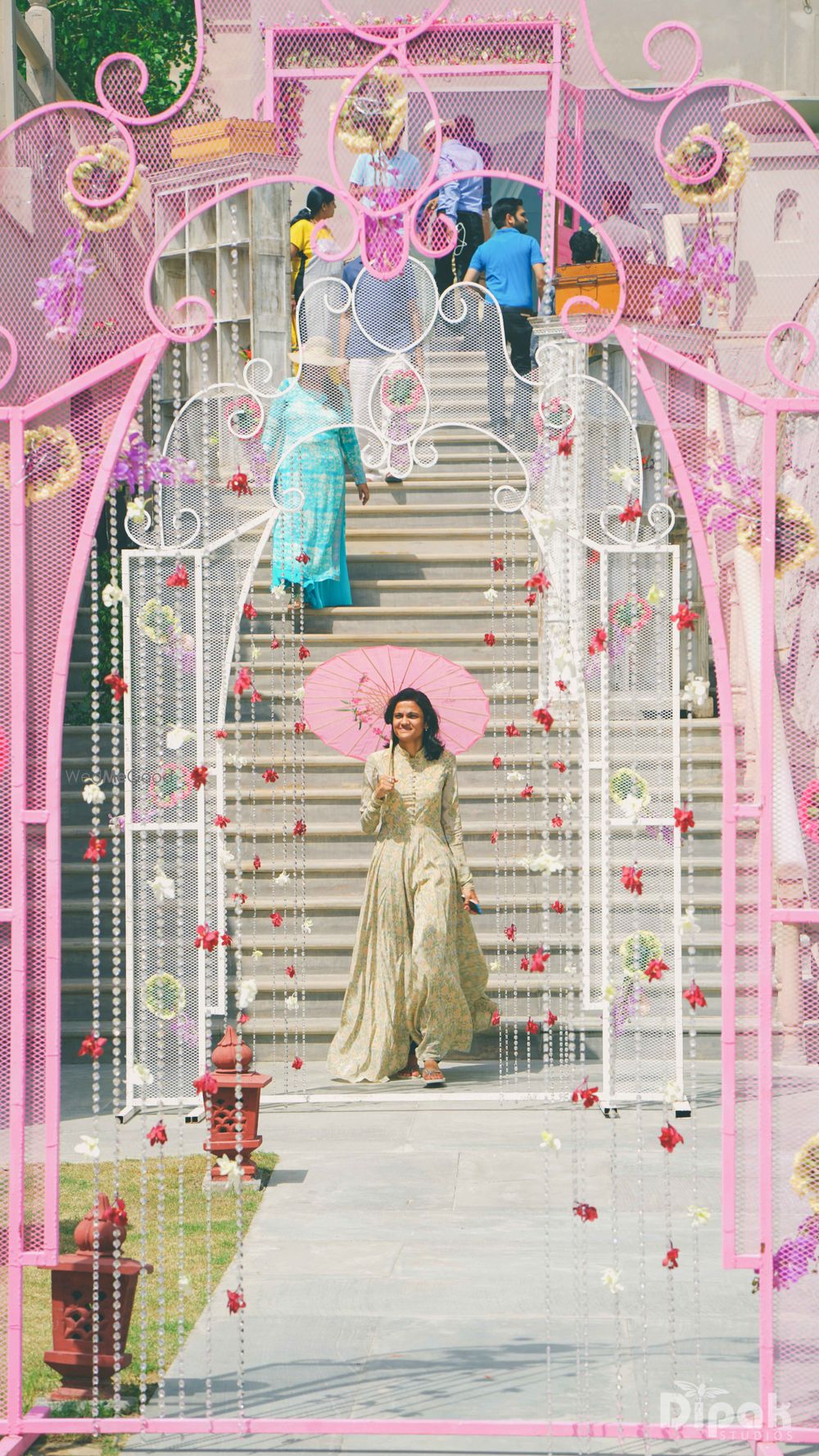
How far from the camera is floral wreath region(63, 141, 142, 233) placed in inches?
185

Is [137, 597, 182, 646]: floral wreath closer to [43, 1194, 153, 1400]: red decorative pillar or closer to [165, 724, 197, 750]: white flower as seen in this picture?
[165, 724, 197, 750]: white flower

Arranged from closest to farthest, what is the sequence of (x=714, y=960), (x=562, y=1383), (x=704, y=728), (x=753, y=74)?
(x=562, y=1383) < (x=714, y=960) < (x=704, y=728) < (x=753, y=74)

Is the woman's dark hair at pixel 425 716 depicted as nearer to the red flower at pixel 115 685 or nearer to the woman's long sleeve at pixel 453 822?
the woman's long sleeve at pixel 453 822

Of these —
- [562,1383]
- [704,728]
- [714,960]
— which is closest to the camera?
[562,1383]

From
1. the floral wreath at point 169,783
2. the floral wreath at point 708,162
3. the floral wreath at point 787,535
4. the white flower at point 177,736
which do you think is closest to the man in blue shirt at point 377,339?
the floral wreath at point 708,162

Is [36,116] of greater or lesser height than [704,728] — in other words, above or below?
above

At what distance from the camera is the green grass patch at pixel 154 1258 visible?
16.5 ft

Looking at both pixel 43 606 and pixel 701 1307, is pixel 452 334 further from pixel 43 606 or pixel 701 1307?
pixel 701 1307

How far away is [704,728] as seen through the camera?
10.6m

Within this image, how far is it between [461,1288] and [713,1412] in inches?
45.7

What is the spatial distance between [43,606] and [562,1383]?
7.36 feet

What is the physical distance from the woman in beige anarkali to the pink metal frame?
140 inches

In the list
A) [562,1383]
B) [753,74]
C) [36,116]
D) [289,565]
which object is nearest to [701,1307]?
[562,1383]

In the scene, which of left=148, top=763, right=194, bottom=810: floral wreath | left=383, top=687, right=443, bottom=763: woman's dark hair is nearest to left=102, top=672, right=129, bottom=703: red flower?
left=148, top=763, right=194, bottom=810: floral wreath
